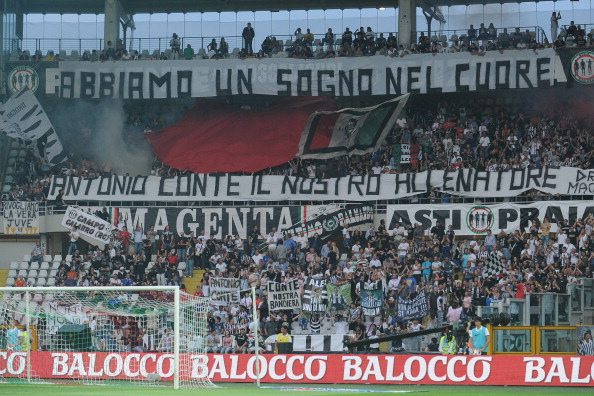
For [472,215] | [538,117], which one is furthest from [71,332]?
[538,117]

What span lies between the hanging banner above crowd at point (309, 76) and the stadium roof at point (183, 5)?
256 inches

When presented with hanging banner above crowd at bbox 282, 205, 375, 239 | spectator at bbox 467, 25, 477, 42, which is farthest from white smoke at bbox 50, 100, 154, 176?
spectator at bbox 467, 25, 477, 42

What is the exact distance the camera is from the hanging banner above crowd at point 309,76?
4503 centimetres

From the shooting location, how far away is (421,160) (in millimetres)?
45438

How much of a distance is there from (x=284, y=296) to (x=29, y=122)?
16.0 metres

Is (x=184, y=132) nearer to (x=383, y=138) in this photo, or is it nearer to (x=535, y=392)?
(x=383, y=138)

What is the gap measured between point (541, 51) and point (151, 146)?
1602 centimetres

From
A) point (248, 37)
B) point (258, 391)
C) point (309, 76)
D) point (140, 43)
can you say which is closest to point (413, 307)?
point (258, 391)

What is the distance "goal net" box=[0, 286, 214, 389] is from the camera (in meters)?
28.9

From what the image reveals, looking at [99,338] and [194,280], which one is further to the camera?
[194,280]

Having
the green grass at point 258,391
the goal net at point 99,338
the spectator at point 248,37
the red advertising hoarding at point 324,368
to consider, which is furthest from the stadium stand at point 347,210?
the green grass at point 258,391

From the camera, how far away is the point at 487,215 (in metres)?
41.5

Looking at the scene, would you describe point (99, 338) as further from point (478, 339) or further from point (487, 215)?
point (487, 215)

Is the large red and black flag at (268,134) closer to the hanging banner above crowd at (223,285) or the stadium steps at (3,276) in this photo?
the stadium steps at (3,276)
